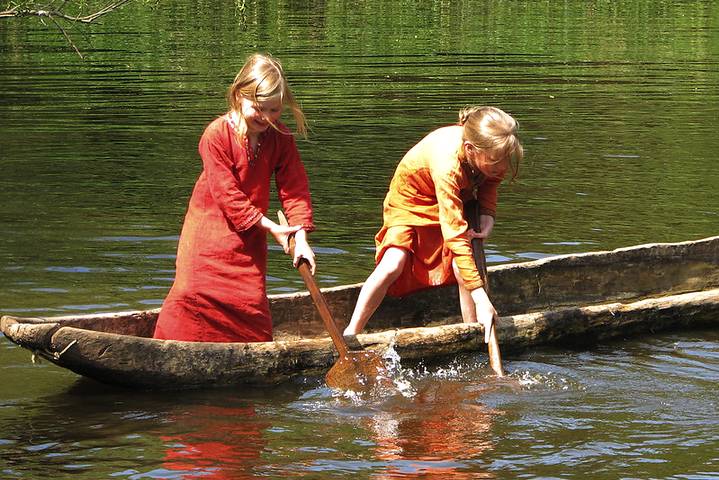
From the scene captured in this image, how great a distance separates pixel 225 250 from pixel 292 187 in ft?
1.47

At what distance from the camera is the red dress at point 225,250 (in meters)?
6.07

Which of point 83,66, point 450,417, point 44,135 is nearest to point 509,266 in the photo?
point 450,417

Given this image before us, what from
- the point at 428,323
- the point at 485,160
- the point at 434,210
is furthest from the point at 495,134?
the point at 428,323

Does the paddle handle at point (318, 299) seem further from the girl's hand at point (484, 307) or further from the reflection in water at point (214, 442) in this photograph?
the girl's hand at point (484, 307)

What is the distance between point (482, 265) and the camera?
6.74 meters

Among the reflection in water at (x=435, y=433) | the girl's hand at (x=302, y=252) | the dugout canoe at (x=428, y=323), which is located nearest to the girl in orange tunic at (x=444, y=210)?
the dugout canoe at (x=428, y=323)

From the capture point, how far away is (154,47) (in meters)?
22.8

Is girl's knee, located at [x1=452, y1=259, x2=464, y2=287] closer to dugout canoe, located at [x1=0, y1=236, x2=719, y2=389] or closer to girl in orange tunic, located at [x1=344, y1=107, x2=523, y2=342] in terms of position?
girl in orange tunic, located at [x1=344, y1=107, x2=523, y2=342]

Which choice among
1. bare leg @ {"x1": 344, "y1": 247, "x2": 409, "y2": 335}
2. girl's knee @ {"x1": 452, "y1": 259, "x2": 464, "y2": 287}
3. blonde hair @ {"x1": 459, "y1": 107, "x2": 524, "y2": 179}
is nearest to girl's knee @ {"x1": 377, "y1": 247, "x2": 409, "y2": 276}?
bare leg @ {"x1": 344, "y1": 247, "x2": 409, "y2": 335}

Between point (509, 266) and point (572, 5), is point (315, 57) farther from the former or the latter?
point (509, 266)

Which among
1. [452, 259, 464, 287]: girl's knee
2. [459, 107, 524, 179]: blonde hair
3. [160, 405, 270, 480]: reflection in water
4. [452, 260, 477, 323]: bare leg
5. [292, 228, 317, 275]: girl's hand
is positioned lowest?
[160, 405, 270, 480]: reflection in water

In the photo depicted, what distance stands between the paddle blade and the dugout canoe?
0.10m

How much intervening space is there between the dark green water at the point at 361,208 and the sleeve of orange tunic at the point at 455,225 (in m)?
0.53

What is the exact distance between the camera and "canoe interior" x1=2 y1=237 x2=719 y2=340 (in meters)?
7.10
